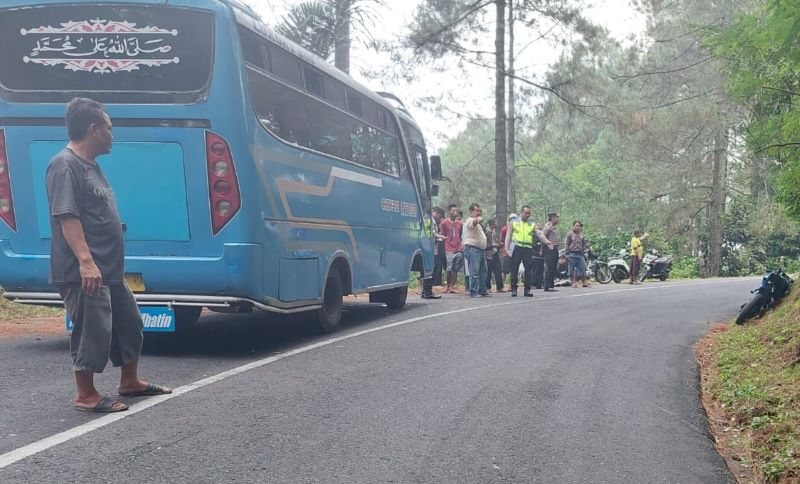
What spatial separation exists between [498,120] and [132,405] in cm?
1904

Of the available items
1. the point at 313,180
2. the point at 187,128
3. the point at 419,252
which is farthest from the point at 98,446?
the point at 419,252

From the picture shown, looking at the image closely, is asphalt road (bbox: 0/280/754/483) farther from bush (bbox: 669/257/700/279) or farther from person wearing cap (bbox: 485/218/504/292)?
bush (bbox: 669/257/700/279)

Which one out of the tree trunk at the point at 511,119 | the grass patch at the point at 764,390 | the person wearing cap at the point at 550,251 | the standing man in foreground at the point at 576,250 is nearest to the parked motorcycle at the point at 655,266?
the tree trunk at the point at 511,119

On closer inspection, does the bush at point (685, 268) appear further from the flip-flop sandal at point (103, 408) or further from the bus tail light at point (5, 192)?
the flip-flop sandal at point (103, 408)

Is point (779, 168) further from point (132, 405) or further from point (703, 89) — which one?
point (703, 89)

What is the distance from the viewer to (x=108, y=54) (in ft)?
21.8

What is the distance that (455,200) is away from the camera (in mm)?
25969

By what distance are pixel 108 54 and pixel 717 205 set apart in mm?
29561

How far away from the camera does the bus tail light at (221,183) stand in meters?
6.67

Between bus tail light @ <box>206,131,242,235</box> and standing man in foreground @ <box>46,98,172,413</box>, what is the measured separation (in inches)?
72.8

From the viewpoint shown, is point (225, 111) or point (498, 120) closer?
point (225, 111)

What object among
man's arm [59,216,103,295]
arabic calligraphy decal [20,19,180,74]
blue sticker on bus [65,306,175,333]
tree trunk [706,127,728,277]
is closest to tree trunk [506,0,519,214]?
tree trunk [706,127,728,277]

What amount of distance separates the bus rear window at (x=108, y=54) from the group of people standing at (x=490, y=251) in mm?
7617

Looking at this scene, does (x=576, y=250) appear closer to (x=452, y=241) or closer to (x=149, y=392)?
(x=452, y=241)
